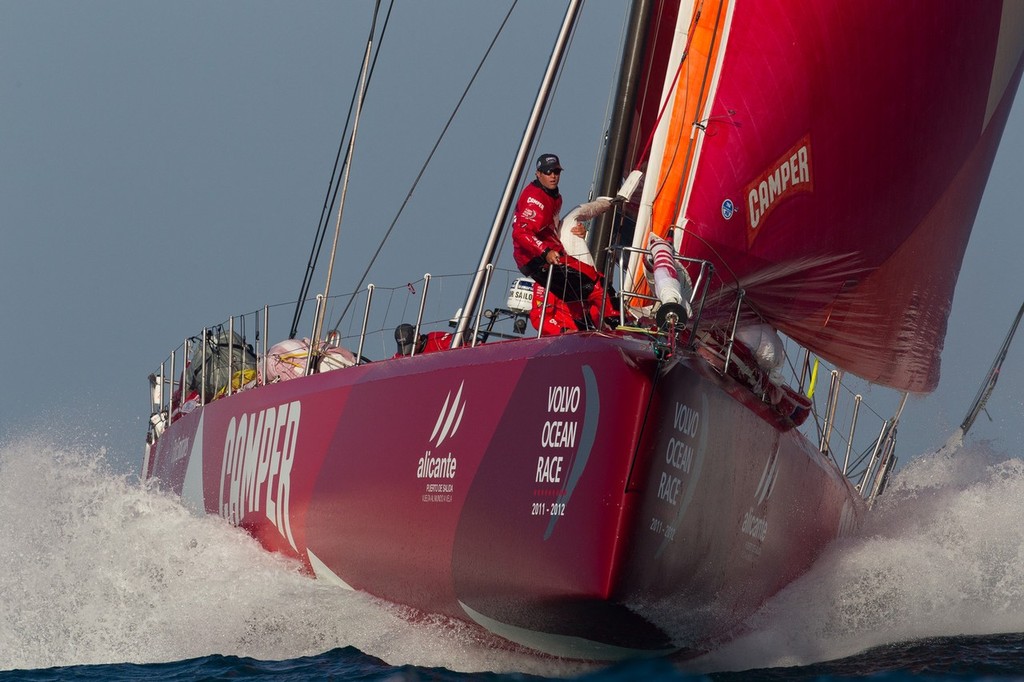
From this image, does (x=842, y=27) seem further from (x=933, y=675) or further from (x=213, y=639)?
(x=213, y=639)

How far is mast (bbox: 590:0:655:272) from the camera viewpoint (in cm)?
738

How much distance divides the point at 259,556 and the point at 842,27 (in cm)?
→ 410

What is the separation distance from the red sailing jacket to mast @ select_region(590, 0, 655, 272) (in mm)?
1534

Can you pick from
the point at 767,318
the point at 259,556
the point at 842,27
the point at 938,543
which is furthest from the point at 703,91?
the point at 259,556

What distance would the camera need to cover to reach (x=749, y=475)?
5.21 meters

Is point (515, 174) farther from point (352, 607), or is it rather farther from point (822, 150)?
point (352, 607)

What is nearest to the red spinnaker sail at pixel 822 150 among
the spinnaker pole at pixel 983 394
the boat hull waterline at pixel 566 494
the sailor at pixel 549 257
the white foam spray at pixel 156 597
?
the sailor at pixel 549 257

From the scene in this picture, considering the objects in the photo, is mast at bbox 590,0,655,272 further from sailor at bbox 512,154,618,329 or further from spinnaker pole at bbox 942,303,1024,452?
spinnaker pole at bbox 942,303,1024,452

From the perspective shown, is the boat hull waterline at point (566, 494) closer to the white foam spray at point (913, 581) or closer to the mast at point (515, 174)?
A: the white foam spray at point (913, 581)

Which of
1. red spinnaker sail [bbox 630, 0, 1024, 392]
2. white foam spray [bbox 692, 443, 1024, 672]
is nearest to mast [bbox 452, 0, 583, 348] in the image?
red spinnaker sail [bbox 630, 0, 1024, 392]

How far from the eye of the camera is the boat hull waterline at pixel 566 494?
4.43 m

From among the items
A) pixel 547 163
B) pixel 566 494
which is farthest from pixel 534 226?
pixel 566 494

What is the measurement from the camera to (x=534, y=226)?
18.8 ft

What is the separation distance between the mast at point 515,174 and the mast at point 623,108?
0.37 metres
